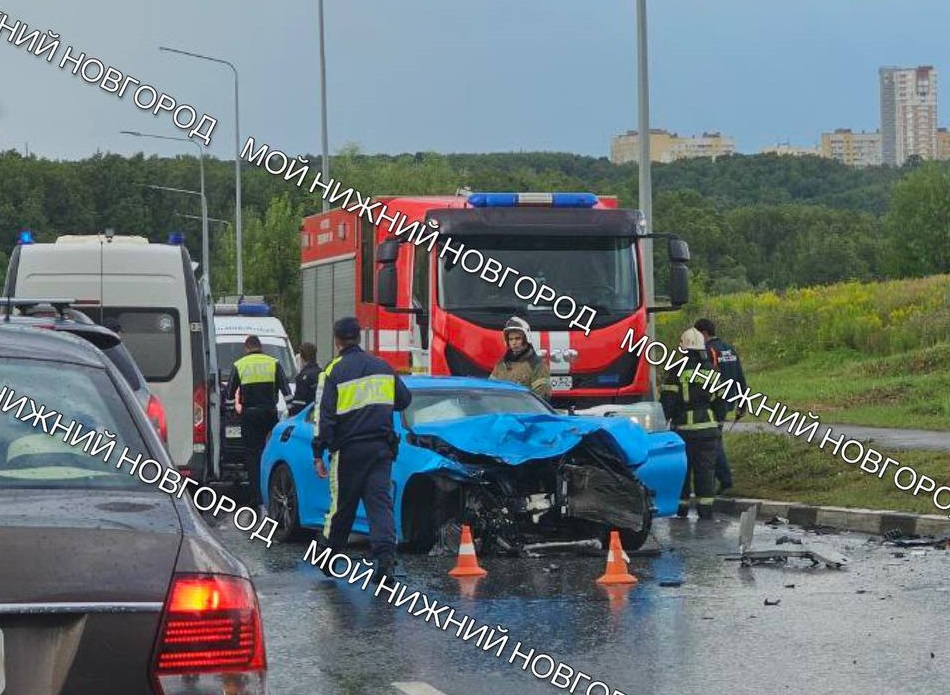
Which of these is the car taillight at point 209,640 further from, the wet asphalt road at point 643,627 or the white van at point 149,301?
the white van at point 149,301

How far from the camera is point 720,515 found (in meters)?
18.2

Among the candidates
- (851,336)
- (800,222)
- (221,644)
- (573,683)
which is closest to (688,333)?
(573,683)

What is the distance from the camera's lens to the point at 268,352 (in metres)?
24.8

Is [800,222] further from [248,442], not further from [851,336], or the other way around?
[248,442]

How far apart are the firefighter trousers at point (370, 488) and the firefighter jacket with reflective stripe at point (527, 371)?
4694mm

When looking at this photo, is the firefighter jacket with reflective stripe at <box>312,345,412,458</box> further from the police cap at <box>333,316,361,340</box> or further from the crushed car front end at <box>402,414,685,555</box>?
the crushed car front end at <box>402,414,685,555</box>

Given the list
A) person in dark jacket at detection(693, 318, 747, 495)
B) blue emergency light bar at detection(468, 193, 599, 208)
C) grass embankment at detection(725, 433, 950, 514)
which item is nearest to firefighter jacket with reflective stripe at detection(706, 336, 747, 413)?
person in dark jacket at detection(693, 318, 747, 495)

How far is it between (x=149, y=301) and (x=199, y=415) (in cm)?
115

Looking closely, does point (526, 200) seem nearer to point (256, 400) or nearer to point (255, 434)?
point (256, 400)

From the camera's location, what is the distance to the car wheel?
49.1 ft

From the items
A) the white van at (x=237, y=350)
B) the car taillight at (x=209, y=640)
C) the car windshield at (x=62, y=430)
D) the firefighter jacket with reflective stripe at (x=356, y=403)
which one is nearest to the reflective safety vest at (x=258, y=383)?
the white van at (x=237, y=350)

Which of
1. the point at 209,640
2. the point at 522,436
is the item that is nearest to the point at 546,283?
the point at 522,436

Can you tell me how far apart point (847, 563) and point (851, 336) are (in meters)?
32.9

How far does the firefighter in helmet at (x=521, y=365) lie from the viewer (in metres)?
17.0
